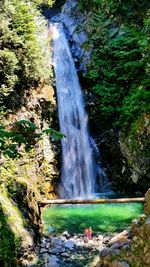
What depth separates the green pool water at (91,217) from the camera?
9.29m

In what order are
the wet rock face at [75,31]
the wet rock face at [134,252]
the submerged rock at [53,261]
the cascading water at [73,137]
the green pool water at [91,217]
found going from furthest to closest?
1. the wet rock face at [75,31]
2. the cascading water at [73,137]
3. the green pool water at [91,217]
4. the submerged rock at [53,261]
5. the wet rock face at [134,252]

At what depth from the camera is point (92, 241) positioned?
8.08 meters

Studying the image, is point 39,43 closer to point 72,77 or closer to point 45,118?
point 45,118

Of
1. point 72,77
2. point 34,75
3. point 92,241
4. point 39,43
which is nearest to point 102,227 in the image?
point 92,241

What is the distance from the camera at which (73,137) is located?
48.4 ft

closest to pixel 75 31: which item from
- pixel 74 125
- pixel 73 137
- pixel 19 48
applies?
pixel 74 125

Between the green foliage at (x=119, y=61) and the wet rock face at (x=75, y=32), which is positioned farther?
the wet rock face at (x=75, y=32)

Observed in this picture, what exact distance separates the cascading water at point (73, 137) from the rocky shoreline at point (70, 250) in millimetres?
5194

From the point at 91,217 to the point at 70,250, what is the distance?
287 centimetres

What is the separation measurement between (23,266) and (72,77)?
1119 cm

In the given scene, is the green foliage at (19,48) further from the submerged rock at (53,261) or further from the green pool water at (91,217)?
the submerged rock at (53,261)

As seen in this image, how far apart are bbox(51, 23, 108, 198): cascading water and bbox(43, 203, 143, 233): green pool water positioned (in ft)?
6.96

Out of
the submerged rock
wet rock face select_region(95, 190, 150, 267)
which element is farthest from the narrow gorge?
wet rock face select_region(95, 190, 150, 267)

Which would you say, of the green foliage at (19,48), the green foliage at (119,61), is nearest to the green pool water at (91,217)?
the green foliage at (119,61)
